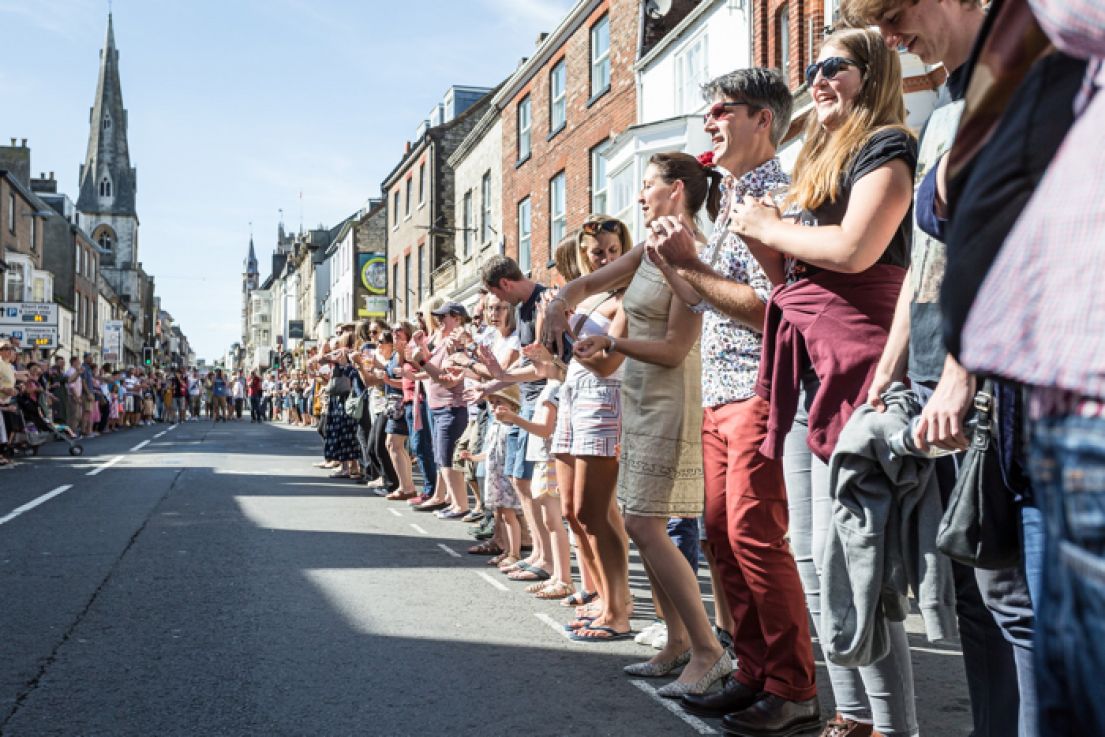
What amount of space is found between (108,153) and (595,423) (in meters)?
123

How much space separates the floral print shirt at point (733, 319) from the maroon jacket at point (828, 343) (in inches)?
19.1

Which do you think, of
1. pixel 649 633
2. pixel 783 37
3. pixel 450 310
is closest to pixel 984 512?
pixel 649 633

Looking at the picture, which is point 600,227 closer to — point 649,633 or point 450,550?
point 649,633

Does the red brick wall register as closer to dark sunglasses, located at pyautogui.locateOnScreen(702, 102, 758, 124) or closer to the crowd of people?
the crowd of people

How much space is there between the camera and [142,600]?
6.38 m

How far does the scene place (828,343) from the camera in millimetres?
3258

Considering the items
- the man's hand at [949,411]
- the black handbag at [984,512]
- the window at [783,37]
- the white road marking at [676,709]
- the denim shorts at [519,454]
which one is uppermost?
the window at [783,37]

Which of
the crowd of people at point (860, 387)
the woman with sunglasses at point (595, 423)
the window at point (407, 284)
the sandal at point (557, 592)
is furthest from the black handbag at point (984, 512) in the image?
the window at point (407, 284)

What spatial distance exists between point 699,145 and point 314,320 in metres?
57.4

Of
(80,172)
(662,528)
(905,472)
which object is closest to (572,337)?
(662,528)

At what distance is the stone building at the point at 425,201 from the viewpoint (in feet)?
121

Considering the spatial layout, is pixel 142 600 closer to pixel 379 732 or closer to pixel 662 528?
pixel 379 732

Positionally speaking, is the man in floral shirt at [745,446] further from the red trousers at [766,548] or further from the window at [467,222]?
the window at [467,222]

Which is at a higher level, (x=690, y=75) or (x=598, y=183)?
(x=690, y=75)
